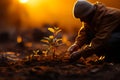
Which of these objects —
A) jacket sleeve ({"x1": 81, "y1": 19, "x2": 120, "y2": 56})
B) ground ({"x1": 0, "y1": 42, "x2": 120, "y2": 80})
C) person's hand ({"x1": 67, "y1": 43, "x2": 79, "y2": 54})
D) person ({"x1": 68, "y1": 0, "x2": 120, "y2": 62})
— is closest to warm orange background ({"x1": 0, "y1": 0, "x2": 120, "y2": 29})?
person's hand ({"x1": 67, "y1": 43, "x2": 79, "y2": 54})

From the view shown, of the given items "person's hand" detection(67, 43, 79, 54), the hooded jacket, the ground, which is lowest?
the ground

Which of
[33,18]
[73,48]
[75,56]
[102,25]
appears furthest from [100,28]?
[33,18]

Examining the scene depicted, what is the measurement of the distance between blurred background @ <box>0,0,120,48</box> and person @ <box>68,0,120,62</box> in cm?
289

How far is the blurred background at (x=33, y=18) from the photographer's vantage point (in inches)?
409

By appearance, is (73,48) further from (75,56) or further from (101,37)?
(101,37)

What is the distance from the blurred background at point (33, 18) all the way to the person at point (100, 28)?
2891mm

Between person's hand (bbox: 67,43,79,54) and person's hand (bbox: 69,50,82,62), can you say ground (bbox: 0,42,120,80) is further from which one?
person's hand (bbox: 67,43,79,54)

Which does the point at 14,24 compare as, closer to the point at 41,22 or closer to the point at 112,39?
the point at 41,22

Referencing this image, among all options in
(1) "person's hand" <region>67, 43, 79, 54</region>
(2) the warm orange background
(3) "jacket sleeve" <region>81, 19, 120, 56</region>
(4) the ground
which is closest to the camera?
(4) the ground

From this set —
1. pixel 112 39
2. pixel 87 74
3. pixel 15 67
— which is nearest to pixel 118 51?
pixel 112 39

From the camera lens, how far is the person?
6.80 meters

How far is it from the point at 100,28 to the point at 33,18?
15.3ft

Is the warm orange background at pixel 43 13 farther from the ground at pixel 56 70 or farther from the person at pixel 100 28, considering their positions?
the ground at pixel 56 70

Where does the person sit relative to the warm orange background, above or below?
below
